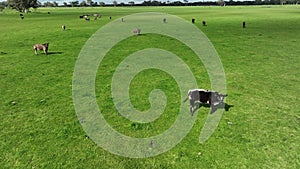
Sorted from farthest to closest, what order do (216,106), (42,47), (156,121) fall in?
(42,47), (216,106), (156,121)

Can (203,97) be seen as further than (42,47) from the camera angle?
No

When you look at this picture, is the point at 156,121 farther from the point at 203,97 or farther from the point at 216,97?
the point at 216,97

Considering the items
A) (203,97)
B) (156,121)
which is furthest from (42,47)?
(203,97)

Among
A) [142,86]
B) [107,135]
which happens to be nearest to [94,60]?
[142,86]

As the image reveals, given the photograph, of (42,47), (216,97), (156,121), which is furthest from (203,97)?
(42,47)

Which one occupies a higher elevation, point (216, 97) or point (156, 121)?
point (216, 97)

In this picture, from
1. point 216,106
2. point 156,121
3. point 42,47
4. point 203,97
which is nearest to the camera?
point 156,121

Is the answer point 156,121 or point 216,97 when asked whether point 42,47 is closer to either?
point 156,121

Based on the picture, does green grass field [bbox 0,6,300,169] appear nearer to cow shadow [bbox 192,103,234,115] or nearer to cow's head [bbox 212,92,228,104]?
cow shadow [bbox 192,103,234,115]

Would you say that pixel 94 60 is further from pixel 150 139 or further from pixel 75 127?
pixel 150 139

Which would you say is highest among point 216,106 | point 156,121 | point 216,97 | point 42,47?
point 42,47

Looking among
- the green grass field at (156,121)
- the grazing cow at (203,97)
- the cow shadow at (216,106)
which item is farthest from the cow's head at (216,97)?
the green grass field at (156,121)

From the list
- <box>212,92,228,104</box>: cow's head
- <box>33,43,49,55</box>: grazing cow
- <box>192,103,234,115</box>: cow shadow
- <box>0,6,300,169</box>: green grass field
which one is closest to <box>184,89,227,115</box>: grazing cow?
<box>212,92,228,104</box>: cow's head

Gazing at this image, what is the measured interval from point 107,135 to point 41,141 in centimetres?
221
